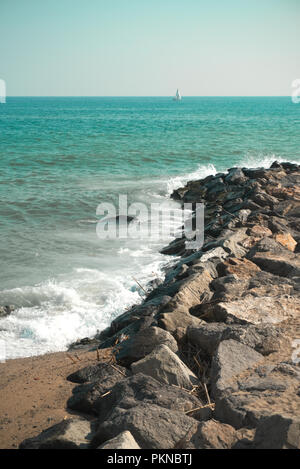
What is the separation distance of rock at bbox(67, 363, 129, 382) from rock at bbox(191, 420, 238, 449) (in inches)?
46.5

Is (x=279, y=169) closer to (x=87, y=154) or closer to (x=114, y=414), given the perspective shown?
(x=87, y=154)

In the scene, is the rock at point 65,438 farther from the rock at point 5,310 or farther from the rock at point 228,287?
the rock at point 5,310

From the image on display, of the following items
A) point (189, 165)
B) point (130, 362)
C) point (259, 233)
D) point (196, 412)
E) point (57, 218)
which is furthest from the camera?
point (189, 165)

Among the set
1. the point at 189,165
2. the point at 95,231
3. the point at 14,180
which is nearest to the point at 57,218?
the point at 95,231

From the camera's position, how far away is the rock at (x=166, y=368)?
12.3 ft

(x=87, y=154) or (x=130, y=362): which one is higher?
(x=87, y=154)

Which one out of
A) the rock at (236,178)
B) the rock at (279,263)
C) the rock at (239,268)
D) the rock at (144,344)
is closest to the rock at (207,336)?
the rock at (144,344)

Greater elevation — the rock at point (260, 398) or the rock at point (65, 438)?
the rock at point (260, 398)

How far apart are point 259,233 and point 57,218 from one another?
20.3 feet

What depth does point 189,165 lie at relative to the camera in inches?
842

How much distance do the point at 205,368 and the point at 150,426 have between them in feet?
3.86

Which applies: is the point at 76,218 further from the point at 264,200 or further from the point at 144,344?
the point at 144,344

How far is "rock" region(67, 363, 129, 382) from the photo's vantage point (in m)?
4.02

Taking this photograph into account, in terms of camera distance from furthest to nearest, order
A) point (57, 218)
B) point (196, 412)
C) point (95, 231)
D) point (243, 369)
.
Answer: point (57, 218), point (95, 231), point (243, 369), point (196, 412)
